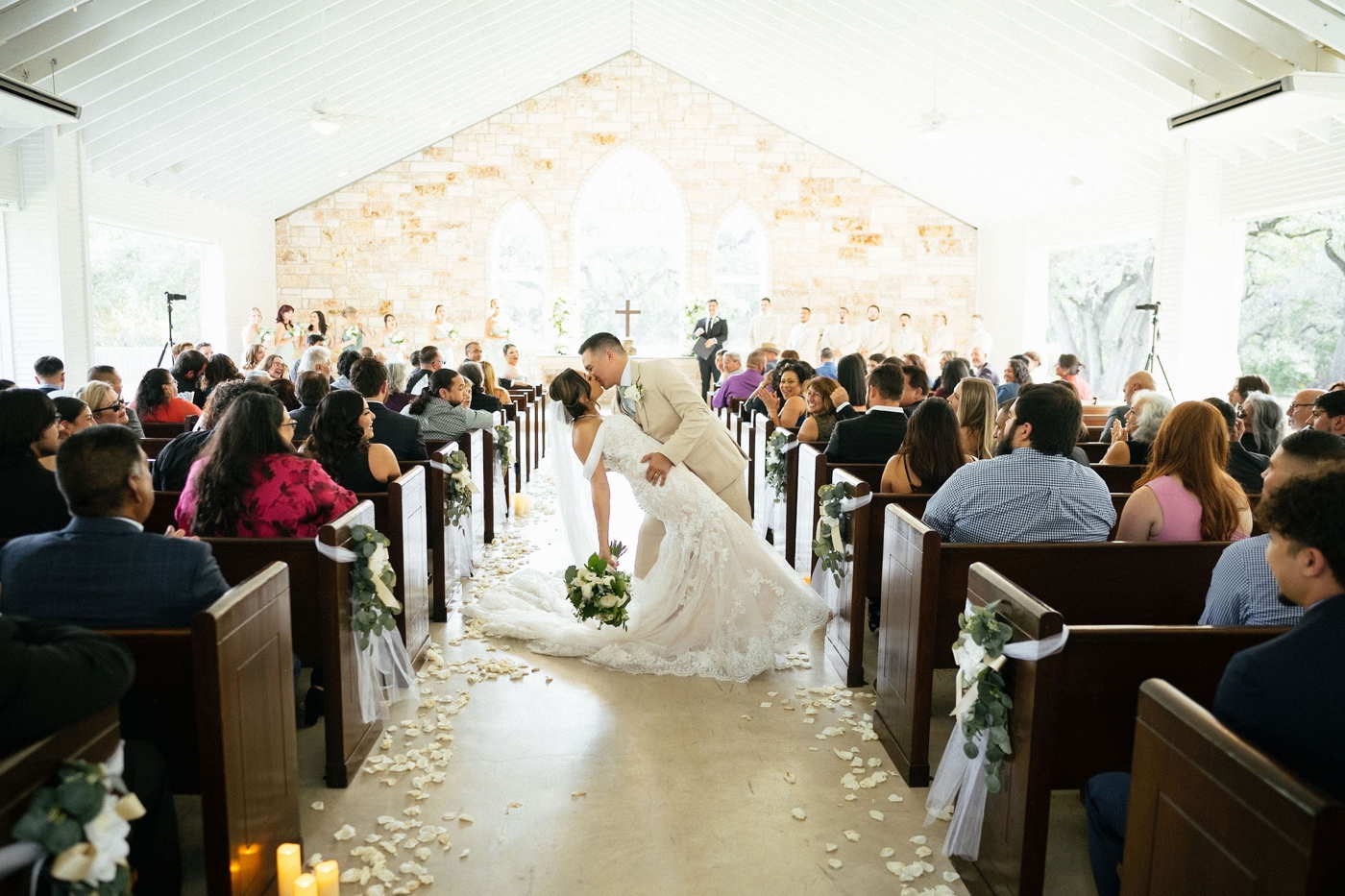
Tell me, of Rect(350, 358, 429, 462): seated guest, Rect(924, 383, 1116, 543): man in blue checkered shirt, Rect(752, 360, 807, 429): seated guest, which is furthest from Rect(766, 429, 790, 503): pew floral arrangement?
Rect(924, 383, 1116, 543): man in blue checkered shirt

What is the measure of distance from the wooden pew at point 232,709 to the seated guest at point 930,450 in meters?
2.47

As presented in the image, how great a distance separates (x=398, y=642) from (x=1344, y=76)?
681cm

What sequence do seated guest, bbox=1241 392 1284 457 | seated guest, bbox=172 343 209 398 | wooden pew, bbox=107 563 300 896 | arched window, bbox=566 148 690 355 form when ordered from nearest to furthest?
wooden pew, bbox=107 563 300 896 → seated guest, bbox=1241 392 1284 457 → seated guest, bbox=172 343 209 398 → arched window, bbox=566 148 690 355

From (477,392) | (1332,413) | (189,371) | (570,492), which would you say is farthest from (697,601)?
(189,371)

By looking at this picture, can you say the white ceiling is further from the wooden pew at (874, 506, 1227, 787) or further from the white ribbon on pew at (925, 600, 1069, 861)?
the white ribbon on pew at (925, 600, 1069, 861)

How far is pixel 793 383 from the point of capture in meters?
6.50

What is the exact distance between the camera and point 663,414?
460 cm

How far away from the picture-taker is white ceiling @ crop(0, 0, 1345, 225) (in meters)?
7.52

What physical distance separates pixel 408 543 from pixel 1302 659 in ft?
10.7

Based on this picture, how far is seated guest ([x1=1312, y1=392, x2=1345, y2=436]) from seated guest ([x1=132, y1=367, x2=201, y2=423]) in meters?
5.98

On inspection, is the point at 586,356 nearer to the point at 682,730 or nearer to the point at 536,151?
the point at 682,730

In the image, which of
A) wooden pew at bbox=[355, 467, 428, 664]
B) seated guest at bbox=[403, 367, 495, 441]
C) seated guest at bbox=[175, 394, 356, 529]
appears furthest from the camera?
seated guest at bbox=[403, 367, 495, 441]

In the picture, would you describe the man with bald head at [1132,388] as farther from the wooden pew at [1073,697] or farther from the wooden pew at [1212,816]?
the wooden pew at [1212,816]

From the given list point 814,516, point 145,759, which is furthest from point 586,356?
point 145,759
